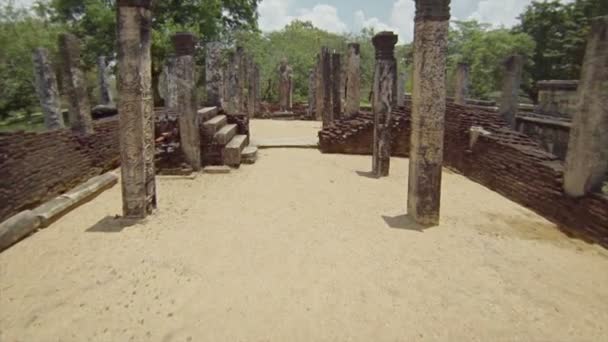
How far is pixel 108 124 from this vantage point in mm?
8523

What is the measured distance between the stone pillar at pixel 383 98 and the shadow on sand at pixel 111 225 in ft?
16.6

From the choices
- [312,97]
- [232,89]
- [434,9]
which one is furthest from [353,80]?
[312,97]

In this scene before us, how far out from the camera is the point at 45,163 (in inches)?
235

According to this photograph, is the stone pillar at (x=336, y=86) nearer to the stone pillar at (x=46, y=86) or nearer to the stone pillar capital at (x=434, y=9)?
the stone pillar at (x=46, y=86)

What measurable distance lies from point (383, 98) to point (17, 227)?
6669 mm

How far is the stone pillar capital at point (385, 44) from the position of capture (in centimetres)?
773

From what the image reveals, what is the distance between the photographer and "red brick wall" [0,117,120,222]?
16.6ft

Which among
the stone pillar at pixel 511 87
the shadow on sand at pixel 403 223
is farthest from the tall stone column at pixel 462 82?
the shadow on sand at pixel 403 223

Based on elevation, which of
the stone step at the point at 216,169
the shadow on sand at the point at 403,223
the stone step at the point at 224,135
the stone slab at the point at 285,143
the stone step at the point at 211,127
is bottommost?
the shadow on sand at the point at 403,223

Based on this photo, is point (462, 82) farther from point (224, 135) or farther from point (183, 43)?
point (183, 43)

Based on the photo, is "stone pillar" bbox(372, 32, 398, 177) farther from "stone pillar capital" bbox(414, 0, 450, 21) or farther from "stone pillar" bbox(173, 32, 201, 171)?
"stone pillar" bbox(173, 32, 201, 171)

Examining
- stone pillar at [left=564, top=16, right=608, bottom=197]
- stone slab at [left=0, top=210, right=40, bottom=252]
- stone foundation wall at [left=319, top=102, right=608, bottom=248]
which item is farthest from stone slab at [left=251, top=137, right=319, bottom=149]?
stone pillar at [left=564, top=16, right=608, bottom=197]

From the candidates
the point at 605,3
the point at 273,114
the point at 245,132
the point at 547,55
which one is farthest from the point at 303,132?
the point at 605,3

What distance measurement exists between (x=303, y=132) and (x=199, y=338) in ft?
39.5
